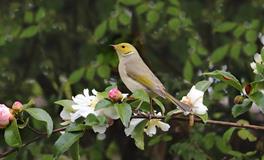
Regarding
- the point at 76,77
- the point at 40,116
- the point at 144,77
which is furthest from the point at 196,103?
the point at 76,77

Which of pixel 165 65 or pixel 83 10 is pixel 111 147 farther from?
pixel 83 10

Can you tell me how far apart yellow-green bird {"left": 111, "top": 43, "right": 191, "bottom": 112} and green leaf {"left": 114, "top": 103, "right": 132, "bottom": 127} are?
13.8 inches

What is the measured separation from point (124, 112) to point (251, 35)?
1965 millimetres

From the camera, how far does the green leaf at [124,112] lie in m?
1.61

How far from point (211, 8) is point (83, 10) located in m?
0.79

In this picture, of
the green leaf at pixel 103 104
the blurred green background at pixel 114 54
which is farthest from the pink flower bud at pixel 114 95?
the blurred green background at pixel 114 54

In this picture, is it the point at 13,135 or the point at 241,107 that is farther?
the point at 241,107

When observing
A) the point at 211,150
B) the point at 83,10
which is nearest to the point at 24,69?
the point at 83,10

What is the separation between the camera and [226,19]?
152 inches

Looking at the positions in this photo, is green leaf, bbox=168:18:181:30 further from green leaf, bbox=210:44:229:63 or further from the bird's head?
the bird's head

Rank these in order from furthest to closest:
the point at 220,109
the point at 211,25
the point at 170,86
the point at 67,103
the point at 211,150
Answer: the point at 211,25 < the point at 220,109 < the point at 170,86 < the point at 211,150 < the point at 67,103

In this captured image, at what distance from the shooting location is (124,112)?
1.63 meters

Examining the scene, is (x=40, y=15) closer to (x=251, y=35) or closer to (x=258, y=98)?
(x=251, y=35)

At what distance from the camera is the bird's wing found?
2.12 meters
